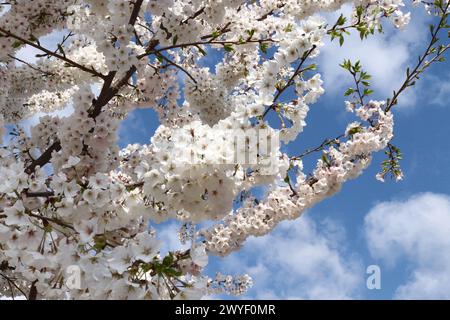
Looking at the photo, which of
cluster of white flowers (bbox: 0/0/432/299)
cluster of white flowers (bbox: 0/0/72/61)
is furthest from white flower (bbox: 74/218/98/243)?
cluster of white flowers (bbox: 0/0/72/61)

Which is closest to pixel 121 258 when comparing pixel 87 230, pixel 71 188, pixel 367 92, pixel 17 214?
pixel 87 230

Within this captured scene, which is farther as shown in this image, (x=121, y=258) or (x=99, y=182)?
(x=99, y=182)

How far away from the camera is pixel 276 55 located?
4625 millimetres

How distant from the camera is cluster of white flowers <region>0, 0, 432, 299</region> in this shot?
3.62 m

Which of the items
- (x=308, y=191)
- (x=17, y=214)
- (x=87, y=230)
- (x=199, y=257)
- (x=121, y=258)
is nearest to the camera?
(x=121, y=258)

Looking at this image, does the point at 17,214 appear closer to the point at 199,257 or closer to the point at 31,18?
the point at 199,257

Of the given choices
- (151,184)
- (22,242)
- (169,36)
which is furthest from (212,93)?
(22,242)

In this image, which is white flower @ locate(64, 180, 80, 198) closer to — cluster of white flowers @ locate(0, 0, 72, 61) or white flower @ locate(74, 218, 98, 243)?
white flower @ locate(74, 218, 98, 243)

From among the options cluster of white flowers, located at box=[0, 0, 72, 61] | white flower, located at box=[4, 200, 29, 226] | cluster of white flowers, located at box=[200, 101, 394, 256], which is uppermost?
cluster of white flowers, located at box=[0, 0, 72, 61]

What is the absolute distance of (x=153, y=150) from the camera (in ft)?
14.5

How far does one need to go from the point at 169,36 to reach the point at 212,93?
45.9 inches

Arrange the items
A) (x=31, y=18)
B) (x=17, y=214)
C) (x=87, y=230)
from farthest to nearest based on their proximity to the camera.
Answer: (x=31, y=18) → (x=17, y=214) → (x=87, y=230)

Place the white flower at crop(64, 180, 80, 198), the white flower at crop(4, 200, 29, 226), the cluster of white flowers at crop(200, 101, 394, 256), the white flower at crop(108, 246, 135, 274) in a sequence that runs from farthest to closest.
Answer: the cluster of white flowers at crop(200, 101, 394, 256) < the white flower at crop(64, 180, 80, 198) < the white flower at crop(4, 200, 29, 226) < the white flower at crop(108, 246, 135, 274)

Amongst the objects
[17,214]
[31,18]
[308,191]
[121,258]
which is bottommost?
[121,258]
